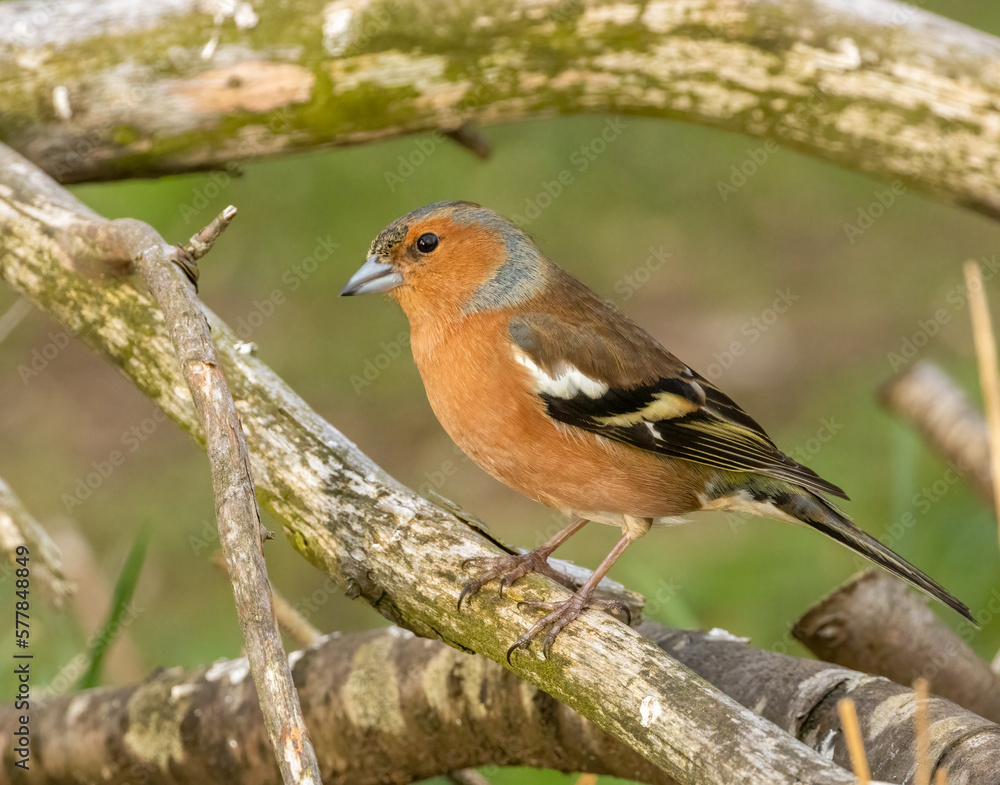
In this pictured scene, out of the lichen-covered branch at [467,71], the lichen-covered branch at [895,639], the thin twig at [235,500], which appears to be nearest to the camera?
the thin twig at [235,500]

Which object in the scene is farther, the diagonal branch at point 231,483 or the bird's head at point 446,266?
the bird's head at point 446,266

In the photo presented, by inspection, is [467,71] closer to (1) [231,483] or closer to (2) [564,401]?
(2) [564,401]

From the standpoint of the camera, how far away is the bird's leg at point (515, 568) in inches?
104

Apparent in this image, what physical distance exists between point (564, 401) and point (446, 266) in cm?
65

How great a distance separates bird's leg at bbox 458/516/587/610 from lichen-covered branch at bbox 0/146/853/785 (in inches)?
1.2

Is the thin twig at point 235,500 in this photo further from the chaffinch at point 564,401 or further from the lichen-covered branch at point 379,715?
the lichen-covered branch at point 379,715

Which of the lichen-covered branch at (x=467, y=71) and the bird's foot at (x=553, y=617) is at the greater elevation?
the lichen-covered branch at (x=467, y=71)

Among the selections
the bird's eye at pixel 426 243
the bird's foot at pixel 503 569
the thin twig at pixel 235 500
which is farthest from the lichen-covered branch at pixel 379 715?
the bird's eye at pixel 426 243

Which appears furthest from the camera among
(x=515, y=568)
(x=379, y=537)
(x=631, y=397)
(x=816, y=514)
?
(x=816, y=514)

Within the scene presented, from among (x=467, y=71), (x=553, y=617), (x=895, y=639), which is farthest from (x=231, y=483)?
(x=467, y=71)

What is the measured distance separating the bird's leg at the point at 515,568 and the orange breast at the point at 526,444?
5.8 inches

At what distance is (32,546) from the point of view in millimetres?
3277

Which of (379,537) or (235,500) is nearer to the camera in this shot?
(235,500)

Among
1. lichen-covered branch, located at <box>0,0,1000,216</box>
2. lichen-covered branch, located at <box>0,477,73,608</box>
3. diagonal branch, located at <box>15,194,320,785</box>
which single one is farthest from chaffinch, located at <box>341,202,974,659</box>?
lichen-covered branch, located at <box>0,477,73,608</box>
